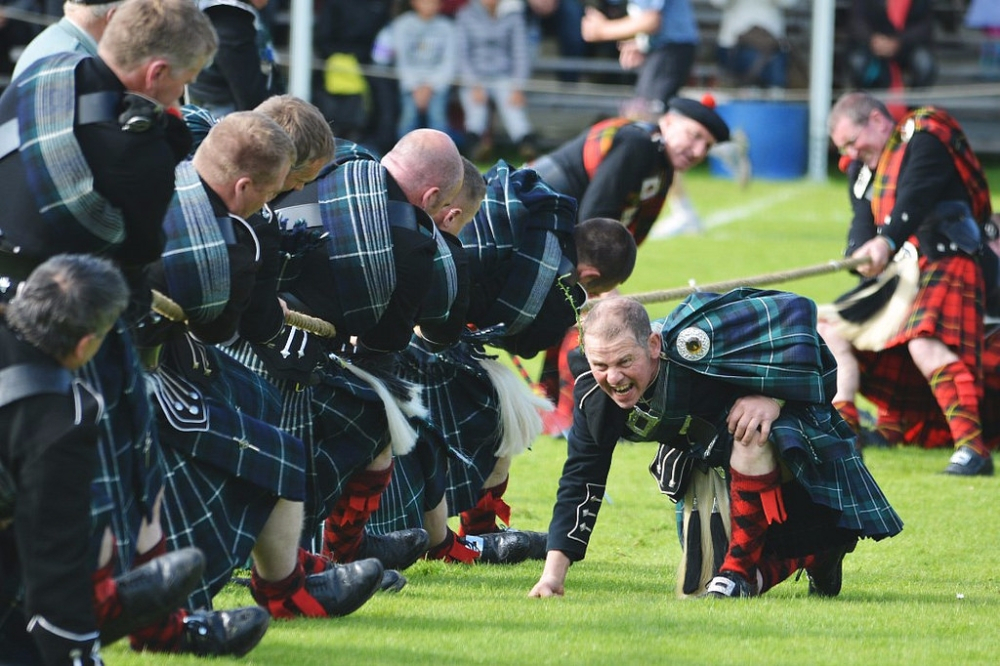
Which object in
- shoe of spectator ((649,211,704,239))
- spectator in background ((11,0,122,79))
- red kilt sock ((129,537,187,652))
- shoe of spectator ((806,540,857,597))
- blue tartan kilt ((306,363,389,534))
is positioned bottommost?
shoe of spectator ((649,211,704,239))

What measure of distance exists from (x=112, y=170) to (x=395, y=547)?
1.79m

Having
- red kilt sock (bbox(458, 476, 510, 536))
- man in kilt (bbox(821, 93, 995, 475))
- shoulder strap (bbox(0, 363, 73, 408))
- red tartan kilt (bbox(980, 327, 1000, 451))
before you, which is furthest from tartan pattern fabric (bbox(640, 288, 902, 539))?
red tartan kilt (bbox(980, 327, 1000, 451))

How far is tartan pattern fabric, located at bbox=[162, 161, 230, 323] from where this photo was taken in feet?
12.9

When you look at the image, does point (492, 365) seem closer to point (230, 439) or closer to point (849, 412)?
point (230, 439)

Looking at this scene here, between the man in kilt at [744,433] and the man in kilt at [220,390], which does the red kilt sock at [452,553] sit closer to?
the man in kilt at [744,433]

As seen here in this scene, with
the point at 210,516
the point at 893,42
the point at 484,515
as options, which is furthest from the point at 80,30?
the point at 893,42

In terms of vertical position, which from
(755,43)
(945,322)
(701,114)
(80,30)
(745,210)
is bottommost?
(745,210)

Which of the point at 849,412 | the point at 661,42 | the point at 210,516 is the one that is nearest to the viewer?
the point at 210,516

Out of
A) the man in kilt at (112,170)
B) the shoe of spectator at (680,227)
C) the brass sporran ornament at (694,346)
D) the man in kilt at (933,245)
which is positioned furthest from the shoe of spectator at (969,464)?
the shoe of spectator at (680,227)

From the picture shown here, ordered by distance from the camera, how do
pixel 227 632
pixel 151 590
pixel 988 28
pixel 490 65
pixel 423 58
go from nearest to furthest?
pixel 151 590 → pixel 227 632 → pixel 423 58 → pixel 490 65 → pixel 988 28

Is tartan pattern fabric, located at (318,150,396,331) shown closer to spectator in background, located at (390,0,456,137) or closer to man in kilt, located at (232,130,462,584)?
man in kilt, located at (232,130,462,584)

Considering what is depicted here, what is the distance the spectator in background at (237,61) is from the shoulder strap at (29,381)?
4.19m

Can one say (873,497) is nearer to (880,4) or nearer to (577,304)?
(577,304)

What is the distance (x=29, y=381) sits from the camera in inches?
128
